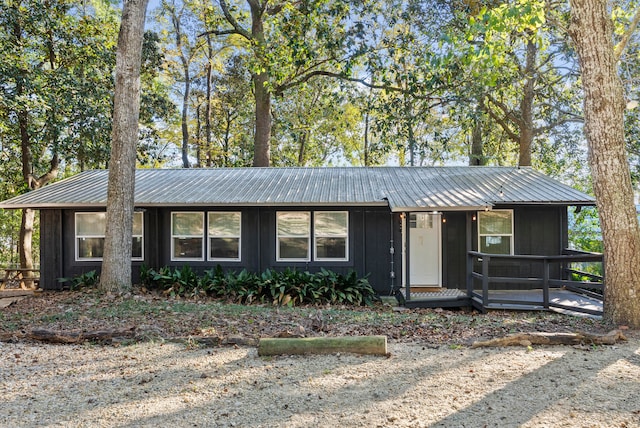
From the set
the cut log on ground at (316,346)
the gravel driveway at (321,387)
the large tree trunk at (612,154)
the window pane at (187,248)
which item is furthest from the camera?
the window pane at (187,248)

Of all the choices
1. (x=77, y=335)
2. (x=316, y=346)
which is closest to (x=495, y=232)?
(x=316, y=346)

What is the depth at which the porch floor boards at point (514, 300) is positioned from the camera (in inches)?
322

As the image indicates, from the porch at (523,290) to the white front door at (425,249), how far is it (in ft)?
2.02

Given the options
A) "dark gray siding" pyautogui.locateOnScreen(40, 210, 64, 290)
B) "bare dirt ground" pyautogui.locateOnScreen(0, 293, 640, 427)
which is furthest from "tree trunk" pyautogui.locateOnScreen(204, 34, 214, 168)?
"bare dirt ground" pyautogui.locateOnScreen(0, 293, 640, 427)

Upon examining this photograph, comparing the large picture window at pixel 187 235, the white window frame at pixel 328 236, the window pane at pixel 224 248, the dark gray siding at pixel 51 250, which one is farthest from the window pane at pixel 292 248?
the dark gray siding at pixel 51 250

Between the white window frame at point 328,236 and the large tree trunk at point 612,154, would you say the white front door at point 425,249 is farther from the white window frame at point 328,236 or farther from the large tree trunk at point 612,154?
the large tree trunk at point 612,154

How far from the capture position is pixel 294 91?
2073cm

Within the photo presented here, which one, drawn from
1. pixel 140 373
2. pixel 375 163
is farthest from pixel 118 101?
pixel 375 163

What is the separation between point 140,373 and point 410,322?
13.3 ft

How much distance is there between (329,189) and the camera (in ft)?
35.6

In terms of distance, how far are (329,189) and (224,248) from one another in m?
3.21

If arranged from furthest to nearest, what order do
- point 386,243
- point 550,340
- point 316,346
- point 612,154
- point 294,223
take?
1. point 294,223
2. point 386,243
3. point 612,154
4. point 550,340
5. point 316,346

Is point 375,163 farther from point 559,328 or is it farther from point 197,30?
point 559,328

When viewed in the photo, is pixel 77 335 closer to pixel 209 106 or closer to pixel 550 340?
pixel 550 340
